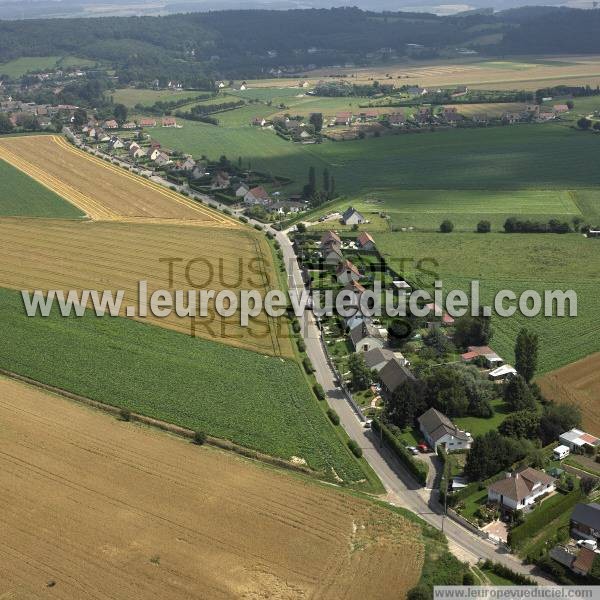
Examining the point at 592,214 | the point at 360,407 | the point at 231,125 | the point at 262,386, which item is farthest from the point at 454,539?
the point at 231,125

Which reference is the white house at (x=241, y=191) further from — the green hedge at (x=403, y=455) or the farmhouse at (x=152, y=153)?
the green hedge at (x=403, y=455)

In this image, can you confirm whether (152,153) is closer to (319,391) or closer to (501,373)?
(319,391)

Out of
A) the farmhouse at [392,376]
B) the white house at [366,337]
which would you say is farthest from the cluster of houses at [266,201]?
the farmhouse at [392,376]

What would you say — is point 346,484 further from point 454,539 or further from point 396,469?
point 454,539

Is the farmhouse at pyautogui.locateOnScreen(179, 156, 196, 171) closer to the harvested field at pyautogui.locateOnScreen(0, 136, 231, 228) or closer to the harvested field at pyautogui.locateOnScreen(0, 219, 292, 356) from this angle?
the harvested field at pyautogui.locateOnScreen(0, 136, 231, 228)

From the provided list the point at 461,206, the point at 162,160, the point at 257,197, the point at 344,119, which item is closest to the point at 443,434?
the point at 461,206

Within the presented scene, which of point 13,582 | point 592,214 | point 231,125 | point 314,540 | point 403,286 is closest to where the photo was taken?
point 13,582
